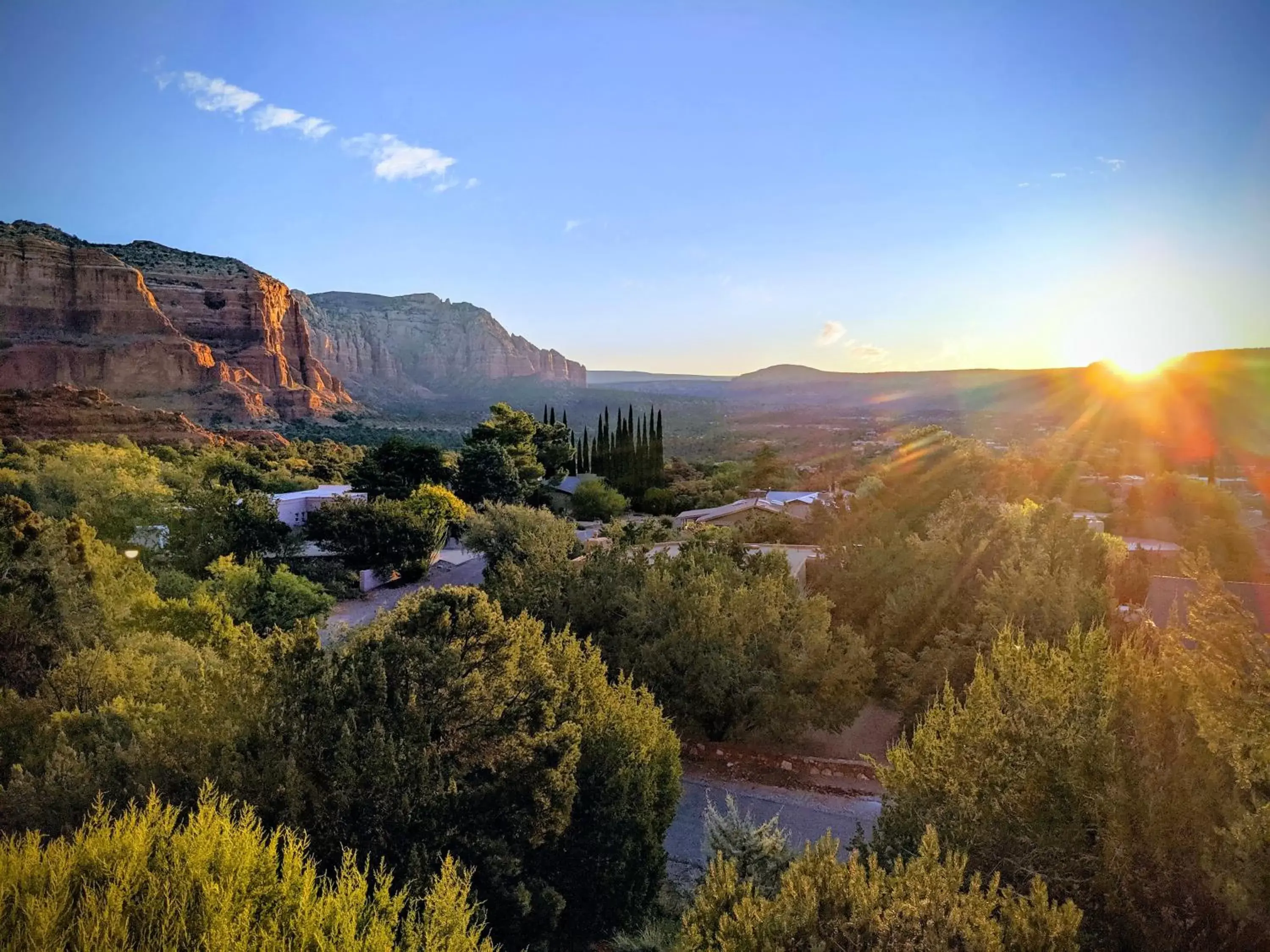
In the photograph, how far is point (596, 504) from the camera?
132 feet

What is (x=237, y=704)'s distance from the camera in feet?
26.3

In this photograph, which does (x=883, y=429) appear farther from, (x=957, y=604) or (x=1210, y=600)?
(x=1210, y=600)

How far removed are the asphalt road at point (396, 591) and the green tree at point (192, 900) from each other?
48.0 ft

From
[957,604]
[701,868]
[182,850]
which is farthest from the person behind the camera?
[957,604]

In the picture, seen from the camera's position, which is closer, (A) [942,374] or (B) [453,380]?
(A) [942,374]

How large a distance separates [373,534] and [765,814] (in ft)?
65.8

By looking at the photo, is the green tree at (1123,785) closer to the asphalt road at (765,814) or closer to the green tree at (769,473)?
the asphalt road at (765,814)

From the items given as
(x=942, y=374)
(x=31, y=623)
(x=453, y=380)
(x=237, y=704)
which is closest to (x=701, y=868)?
(x=237, y=704)

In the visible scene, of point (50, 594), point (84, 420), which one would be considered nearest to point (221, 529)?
point (50, 594)

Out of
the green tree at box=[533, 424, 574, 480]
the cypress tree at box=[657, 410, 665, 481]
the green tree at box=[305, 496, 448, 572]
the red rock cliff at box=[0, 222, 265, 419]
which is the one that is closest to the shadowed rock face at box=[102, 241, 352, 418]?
Answer: the red rock cliff at box=[0, 222, 265, 419]

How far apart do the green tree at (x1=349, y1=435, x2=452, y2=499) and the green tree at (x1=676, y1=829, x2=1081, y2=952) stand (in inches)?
1161

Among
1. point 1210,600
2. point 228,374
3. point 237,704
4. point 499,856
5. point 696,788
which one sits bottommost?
point 696,788

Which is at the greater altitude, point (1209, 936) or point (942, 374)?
point (942, 374)

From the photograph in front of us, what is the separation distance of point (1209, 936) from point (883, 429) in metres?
76.9
